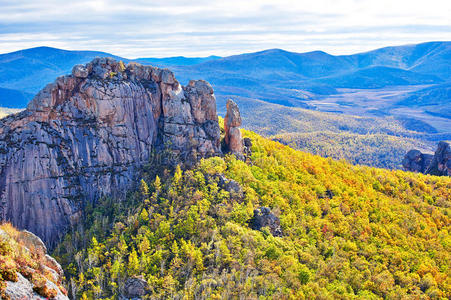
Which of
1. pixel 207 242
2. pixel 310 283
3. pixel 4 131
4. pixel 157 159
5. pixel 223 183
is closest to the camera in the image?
pixel 310 283

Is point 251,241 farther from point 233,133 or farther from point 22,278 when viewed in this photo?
point 22,278

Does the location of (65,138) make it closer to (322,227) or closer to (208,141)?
(208,141)

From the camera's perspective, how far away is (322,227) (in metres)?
89.2

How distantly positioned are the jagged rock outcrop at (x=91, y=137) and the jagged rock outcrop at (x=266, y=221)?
25.3m

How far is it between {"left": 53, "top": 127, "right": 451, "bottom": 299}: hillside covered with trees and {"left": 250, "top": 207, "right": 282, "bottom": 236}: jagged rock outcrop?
4.78 ft

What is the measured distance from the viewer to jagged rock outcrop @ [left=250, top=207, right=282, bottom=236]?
8231 cm

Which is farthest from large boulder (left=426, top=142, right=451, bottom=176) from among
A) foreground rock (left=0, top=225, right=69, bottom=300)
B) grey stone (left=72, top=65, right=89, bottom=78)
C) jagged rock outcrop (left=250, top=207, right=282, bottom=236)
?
foreground rock (left=0, top=225, right=69, bottom=300)

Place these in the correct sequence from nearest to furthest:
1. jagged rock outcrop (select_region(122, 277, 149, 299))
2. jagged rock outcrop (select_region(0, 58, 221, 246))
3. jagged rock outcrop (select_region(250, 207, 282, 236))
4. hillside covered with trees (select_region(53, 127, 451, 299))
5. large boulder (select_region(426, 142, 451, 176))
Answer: jagged rock outcrop (select_region(122, 277, 149, 299)) → hillside covered with trees (select_region(53, 127, 451, 299)) → jagged rock outcrop (select_region(0, 58, 221, 246)) → jagged rock outcrop (select_region(250, 207, 282, 236)) → large boulder (select_region(426, 142, 451, 176))

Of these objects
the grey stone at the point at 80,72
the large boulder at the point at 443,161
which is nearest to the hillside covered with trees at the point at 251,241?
the grey stone at the point at 80,72

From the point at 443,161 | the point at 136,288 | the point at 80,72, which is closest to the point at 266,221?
the point at 136,288

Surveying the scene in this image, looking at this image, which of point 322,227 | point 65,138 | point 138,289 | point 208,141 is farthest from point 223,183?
point 65,138

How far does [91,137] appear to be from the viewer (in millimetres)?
89438

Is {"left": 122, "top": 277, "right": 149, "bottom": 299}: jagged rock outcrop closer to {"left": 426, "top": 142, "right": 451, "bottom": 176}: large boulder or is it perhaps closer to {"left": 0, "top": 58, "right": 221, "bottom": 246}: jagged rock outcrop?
{"left": 0, "top": 58, "right": 221, "bottom": 246}: jagged rock outcrop

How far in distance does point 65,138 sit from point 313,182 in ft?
247
